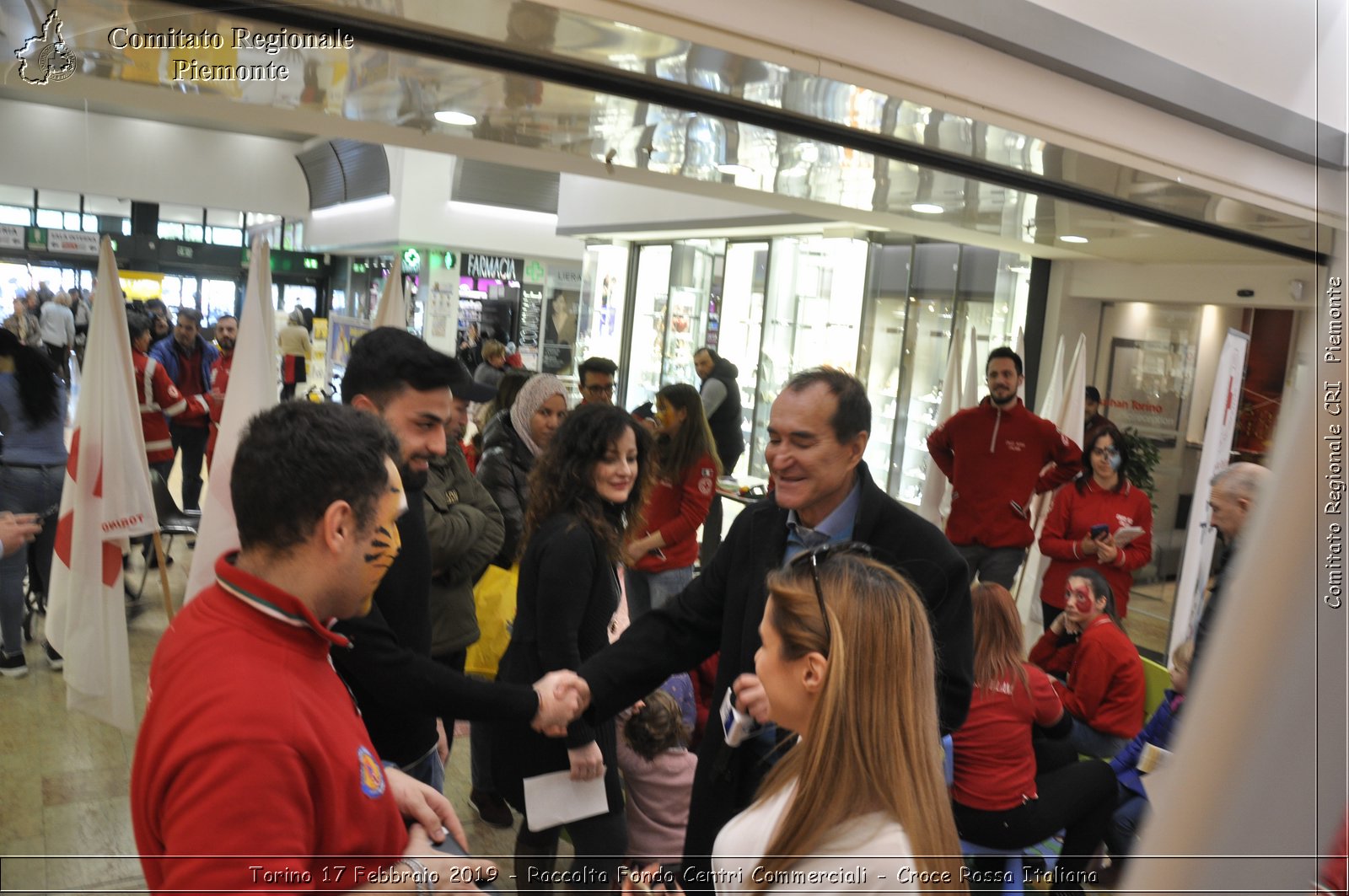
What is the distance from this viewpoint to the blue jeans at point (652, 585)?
18.8ft

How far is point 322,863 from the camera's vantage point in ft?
4.39

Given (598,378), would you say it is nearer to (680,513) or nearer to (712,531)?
(680,513)

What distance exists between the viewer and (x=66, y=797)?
13.7ft

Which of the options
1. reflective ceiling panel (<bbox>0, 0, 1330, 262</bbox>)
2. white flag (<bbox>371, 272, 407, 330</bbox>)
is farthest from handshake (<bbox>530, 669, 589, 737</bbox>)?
white flag (<bbox>371, 272, 407, 330</bbox>)

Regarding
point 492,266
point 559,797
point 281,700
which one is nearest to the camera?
point 281,700

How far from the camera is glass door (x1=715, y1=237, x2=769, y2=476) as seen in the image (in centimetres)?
1152

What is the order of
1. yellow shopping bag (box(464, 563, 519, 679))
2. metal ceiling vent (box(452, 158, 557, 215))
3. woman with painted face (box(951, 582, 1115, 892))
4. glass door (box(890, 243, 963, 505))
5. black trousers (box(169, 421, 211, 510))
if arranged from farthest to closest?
metal ceiling vent (box(452, 158, 557, 215)) → glass door (box(890, 243, 963, 505)) → black trousers (box(169, 421, 211, 510)) → yellow shopping bag (box(464, 563, 519, 679)) → woman with painted face (box(951, 582, 1115, 892))

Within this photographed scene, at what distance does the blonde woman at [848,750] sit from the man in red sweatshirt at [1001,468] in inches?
181

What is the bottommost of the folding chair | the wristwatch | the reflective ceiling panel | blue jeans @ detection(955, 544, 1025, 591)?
the folding chair

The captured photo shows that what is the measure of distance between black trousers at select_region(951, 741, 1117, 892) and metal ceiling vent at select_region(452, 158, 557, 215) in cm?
1590

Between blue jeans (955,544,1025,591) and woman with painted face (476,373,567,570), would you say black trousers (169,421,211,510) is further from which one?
blue jeans (955,544,1025,591)

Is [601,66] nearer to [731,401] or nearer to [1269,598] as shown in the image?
[1269,598]

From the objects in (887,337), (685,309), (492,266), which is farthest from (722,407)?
(492,266)

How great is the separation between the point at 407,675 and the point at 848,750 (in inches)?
46.7
